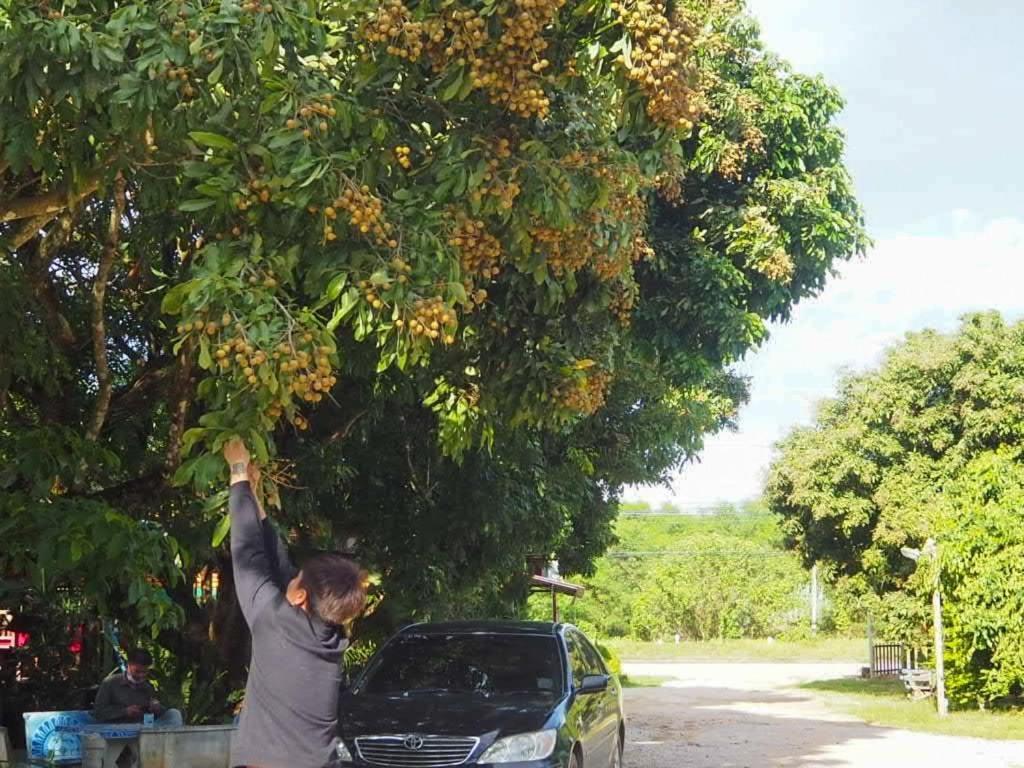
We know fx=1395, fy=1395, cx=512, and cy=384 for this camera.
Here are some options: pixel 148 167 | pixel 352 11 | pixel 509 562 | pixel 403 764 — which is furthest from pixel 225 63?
pixel 509 562

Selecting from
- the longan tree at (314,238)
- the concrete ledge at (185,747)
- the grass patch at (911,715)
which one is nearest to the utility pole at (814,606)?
the grass patch at (911,715)

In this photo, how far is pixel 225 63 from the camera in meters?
6.16

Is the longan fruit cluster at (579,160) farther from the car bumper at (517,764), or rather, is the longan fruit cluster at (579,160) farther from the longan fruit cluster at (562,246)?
the car bumper at (517,764)

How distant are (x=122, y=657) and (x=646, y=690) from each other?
24.3 meters

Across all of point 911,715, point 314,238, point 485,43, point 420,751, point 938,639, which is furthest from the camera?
point 911,715

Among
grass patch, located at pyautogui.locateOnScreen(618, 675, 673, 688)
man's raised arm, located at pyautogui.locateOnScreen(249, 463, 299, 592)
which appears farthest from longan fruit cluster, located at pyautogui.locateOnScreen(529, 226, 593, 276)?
grass patch, located at pyautogui.locateOnScreen(618, 675, 673, 688)

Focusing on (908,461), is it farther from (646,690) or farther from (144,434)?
(144,434)

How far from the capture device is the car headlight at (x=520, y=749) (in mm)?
9086

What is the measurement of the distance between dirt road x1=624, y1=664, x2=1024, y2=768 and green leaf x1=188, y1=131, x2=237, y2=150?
11343 mm

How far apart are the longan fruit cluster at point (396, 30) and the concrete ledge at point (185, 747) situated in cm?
457

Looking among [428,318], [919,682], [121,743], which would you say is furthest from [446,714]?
[919,682]

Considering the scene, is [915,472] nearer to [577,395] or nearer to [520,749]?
[520,749]

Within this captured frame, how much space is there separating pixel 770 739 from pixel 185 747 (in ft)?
41.5

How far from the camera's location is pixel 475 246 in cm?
711
